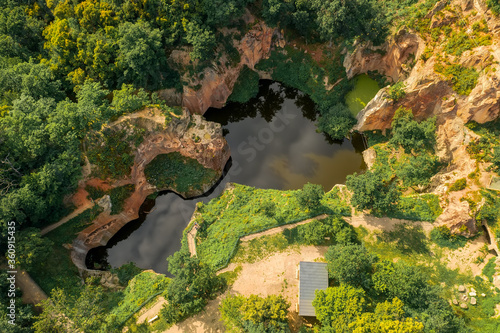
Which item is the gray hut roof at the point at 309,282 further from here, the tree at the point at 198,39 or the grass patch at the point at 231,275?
the tree at the point at 198,39

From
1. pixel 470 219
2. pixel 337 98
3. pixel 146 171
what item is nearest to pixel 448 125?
pixel 470 219

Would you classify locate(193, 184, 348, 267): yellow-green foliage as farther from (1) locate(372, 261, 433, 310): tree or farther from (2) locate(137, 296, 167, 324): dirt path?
(1) locate(372, 261, 433, 310): tree

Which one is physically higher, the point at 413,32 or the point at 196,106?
the point at 413,32

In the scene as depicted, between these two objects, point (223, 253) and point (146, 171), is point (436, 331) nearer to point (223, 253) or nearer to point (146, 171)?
point (223, 253)

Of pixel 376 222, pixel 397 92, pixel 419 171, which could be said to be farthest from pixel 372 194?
pixel 397 92

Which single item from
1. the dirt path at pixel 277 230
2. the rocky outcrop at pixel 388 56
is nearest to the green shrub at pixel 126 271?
the dirt path at pixel 277 230

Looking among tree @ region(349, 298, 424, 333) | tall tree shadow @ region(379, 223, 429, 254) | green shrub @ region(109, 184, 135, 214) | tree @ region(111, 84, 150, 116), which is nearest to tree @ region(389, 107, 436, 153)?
tall tree shadow @ region(379, 223, 429, 254)
